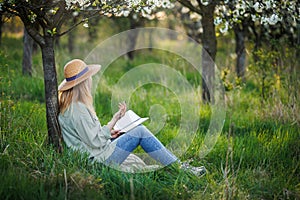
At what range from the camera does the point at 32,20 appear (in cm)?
396

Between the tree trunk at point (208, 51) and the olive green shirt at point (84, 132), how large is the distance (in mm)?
2543

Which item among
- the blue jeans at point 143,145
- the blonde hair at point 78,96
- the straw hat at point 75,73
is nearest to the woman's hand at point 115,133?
the blue jeans at point 143,145

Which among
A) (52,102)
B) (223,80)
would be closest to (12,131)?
(52,102)

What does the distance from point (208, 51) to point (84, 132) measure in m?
2.84

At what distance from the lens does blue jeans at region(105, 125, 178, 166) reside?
13.6 ft

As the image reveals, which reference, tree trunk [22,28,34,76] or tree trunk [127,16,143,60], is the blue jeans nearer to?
tree trunk [22,28,34,76]

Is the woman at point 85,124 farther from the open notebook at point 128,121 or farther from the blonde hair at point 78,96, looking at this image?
the open notebook at point 128,121

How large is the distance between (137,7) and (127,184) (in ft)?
5.35

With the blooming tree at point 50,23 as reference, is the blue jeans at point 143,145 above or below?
below

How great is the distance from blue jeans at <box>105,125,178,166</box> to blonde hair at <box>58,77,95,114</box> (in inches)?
15.9

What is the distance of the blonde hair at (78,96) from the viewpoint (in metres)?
4.04

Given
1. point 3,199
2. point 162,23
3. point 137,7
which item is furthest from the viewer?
point 162,23

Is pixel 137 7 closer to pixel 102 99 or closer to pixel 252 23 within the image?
pixel 102 99

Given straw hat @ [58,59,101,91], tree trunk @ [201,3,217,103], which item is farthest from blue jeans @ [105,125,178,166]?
tree trunk @ [201,3,217,103]
